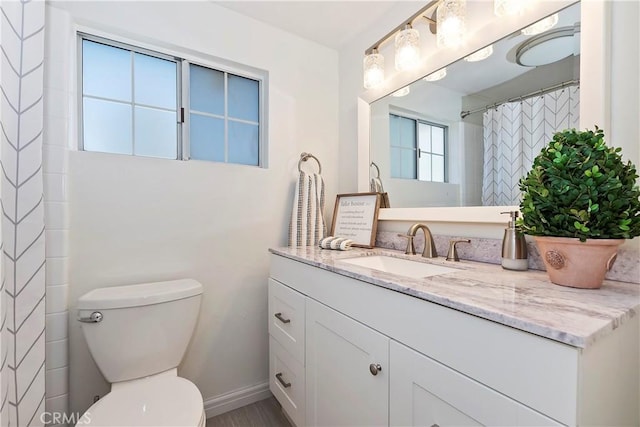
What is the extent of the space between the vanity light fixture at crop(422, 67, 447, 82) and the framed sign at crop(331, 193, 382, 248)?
636 millimetres

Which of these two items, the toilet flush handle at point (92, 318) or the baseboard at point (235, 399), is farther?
the baseboard at point (235, 399)

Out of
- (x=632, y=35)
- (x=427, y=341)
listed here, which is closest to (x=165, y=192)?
(x=427, y=341)

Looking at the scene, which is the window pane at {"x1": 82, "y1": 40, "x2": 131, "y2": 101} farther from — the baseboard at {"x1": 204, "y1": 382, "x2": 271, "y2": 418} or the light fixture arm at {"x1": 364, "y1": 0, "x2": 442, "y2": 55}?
the baseboard at {"x1": 204, "y1": 382, "x2": 271, "y2": 418}

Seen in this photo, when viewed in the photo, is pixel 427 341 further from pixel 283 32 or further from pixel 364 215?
pixel 283 32

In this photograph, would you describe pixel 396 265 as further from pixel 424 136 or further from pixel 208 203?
pixel 208 203

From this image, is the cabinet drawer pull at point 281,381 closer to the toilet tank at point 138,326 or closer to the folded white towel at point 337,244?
the toilet tank at point 138,326

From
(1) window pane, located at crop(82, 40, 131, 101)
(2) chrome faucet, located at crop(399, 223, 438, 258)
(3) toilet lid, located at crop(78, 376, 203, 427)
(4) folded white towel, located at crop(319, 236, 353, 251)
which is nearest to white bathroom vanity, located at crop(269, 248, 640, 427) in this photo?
(2) chrome faucet, located at crop(399, 223, 438, 258)

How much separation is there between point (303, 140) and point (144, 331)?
135cm

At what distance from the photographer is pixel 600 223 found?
0.73 m

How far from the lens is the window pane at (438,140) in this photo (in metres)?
1.40

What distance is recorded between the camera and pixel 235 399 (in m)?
1.67

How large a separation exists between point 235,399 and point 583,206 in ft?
6.00

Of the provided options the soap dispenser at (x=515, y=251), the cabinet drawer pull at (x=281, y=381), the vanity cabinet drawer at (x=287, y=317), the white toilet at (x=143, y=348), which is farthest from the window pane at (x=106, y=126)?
the soap dispenser at (x=515, y=251)

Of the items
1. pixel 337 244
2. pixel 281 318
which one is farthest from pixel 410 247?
pixel 281 318
